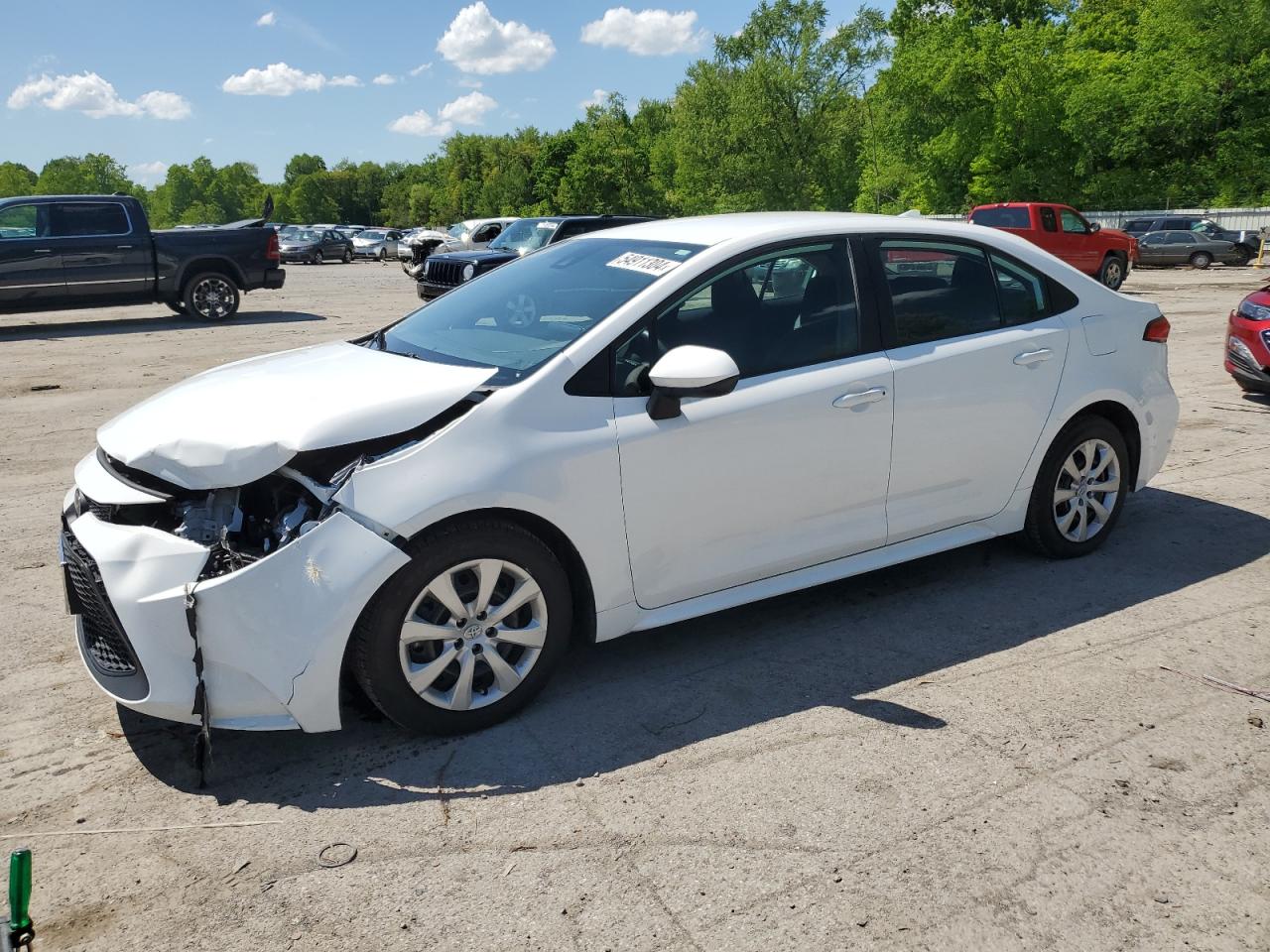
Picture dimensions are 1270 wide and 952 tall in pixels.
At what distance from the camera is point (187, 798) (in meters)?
3.24

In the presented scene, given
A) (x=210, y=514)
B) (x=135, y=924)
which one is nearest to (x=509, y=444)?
(x=210, y=514)

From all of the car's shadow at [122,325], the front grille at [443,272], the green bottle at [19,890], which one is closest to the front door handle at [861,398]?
the green bottle at [19,890]

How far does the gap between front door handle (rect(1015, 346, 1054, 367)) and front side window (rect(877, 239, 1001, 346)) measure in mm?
179

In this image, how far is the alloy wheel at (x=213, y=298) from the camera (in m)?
17.3

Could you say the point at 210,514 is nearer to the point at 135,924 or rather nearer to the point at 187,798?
the point at 187,798

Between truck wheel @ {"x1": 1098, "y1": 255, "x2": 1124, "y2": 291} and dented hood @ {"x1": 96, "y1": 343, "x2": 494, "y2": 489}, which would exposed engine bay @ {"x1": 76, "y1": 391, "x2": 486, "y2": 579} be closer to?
dented hood @ {"x1": 96, "y1": 343, "x2": 494, "y2": 489}

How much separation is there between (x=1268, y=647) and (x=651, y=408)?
8.62 feet

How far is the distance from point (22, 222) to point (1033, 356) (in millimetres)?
15281

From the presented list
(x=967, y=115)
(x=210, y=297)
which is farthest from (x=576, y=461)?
(x=967, y=115)

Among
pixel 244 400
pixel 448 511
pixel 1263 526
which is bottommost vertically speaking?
pixel 1263 526

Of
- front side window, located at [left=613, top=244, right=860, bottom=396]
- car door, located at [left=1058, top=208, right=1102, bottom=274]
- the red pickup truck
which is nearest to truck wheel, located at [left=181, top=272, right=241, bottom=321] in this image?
the red pickup truck

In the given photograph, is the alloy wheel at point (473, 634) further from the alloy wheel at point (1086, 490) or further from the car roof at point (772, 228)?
the alloy wheel at point (1086, 490)

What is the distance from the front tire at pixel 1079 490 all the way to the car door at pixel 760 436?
1089mm

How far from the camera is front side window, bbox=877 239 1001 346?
445 cm
